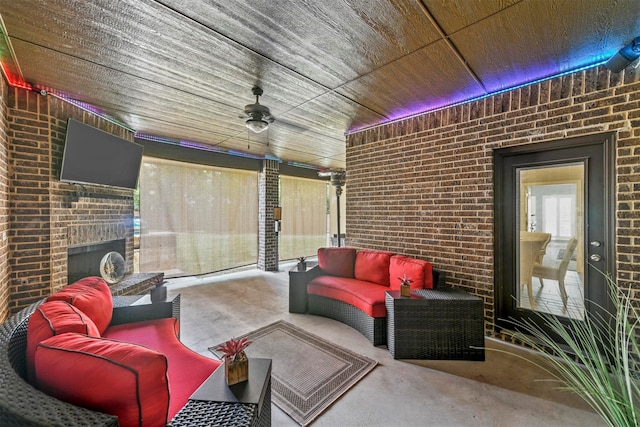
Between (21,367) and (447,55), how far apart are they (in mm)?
3376

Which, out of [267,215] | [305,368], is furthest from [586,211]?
[267,215]

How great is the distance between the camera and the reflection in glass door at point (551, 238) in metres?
2.64

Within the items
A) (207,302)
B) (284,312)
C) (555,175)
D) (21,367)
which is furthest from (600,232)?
(207,302)

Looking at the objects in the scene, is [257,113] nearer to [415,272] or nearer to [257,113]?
[257,113]

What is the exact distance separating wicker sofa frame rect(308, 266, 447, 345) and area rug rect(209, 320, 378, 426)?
37cm

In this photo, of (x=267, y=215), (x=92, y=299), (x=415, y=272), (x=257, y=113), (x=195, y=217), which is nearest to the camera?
(x=92, y=299)

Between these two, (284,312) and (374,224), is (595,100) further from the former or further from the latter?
(284,312)

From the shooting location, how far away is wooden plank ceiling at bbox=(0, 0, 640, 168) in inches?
68.3

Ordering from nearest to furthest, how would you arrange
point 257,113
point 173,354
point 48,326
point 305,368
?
point 48,326, point 173,354, point 305,368, point 257,113

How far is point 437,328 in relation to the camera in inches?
103

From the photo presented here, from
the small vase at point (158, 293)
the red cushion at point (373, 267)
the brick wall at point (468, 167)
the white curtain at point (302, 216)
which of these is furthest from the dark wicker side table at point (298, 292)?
the white curtain at point (302, 216)

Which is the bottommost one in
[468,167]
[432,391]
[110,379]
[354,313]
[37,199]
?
[432,391]

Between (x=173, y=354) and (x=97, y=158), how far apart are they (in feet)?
9.54

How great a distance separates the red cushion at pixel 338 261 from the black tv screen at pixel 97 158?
3.12m
